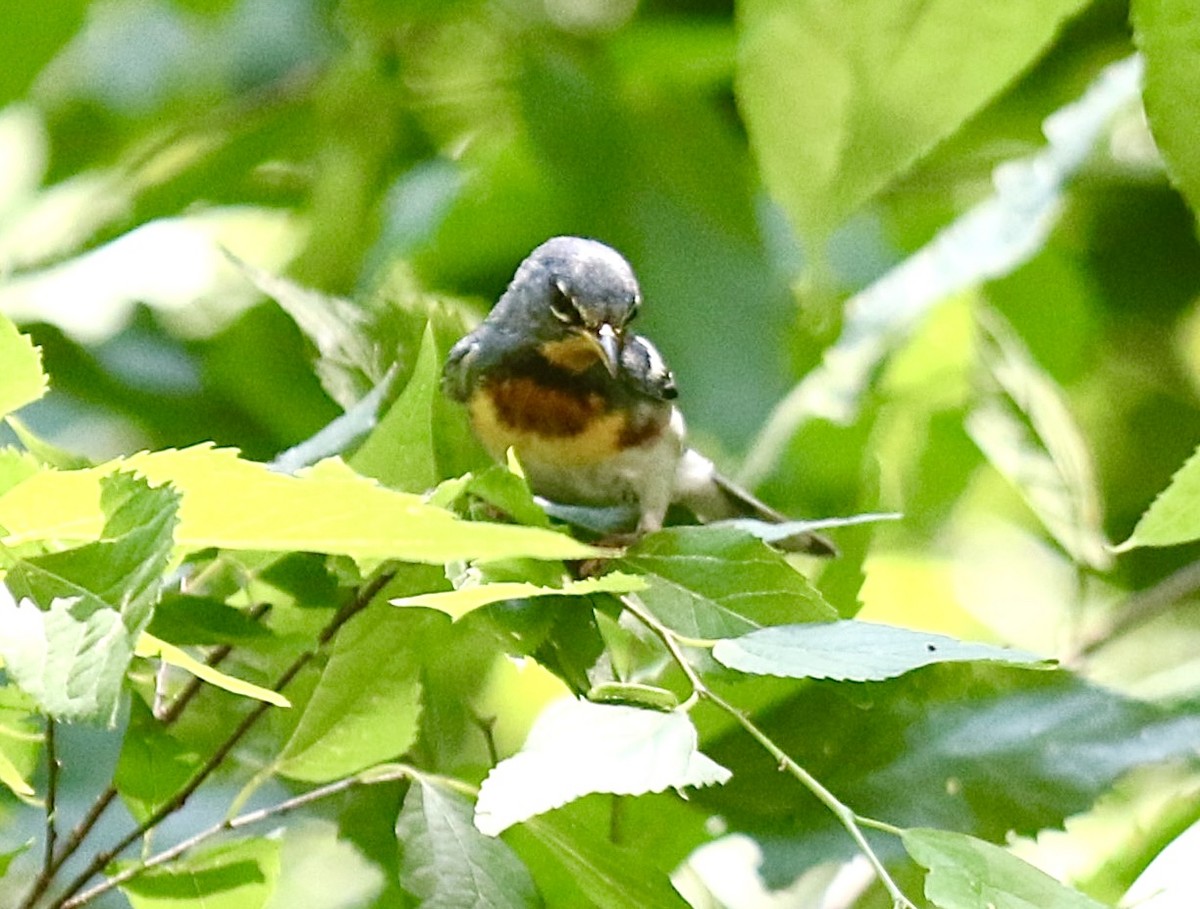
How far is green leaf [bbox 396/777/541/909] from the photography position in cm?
67

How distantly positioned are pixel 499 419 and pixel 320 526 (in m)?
0.67

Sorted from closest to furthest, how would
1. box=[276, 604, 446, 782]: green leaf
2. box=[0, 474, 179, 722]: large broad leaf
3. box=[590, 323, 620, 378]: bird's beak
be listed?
box=[0, 474, 179, 722]: large broad leaf → box=[276, 604, 446, 782]: green leaf → box=[590, 323, 620, 378]: bird's beak

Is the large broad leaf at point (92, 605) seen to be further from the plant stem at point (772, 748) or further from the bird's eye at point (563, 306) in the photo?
the bird's eye at point (563, 306)

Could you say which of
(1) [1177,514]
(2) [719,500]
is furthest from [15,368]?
(2) [719,500]

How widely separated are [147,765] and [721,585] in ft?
0.93

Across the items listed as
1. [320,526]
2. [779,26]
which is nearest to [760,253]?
[779,26]

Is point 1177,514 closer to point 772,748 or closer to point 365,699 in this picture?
point 772,748

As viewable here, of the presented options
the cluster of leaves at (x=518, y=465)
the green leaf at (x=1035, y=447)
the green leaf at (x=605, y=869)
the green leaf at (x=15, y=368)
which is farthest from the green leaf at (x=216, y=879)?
the green leaf at (x=1035, y=447)

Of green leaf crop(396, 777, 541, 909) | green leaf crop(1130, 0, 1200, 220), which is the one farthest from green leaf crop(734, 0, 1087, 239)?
green leaf crop(396, 777, 541, 909)

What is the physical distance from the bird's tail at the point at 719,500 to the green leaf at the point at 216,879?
530 mm

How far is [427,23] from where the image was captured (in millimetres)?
1557

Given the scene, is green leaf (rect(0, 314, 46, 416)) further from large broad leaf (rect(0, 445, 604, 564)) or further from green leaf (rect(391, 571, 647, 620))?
green leaf (rect(391, 571, 647, 620))

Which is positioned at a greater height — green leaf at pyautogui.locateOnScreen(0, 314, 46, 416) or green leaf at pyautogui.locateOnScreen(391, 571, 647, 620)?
green leaf at pyautogui.locateOnScreen(0, 314, 46, 416)

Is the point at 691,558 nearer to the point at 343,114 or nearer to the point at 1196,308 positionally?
the point at 343,114
